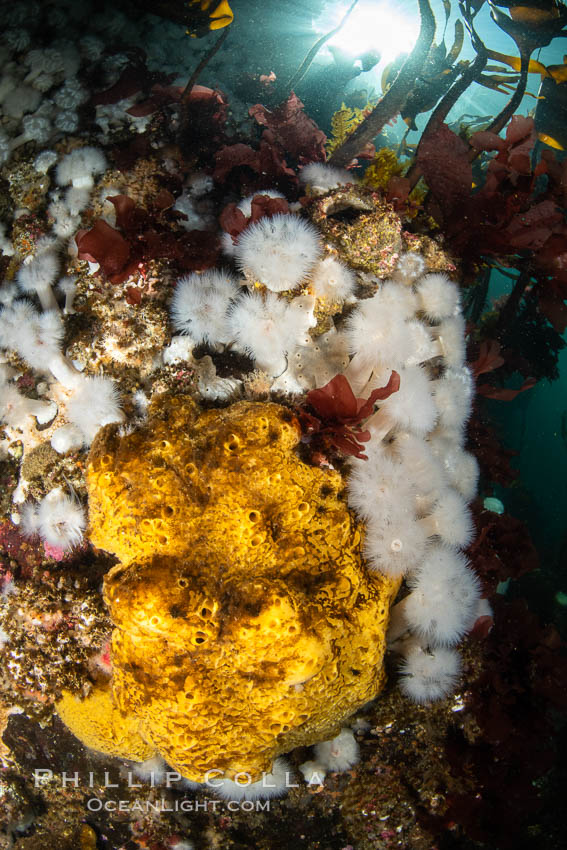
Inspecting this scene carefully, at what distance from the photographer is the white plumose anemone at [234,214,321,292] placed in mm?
2621

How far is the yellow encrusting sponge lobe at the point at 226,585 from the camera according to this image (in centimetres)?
211

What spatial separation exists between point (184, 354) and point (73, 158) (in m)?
2.04

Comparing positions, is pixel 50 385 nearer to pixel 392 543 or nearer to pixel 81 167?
pixel 81 167

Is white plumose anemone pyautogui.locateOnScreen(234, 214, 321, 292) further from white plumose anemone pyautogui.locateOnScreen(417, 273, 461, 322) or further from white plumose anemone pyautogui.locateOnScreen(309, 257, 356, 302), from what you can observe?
white plumose anemone pyautogui.locateOnScreen(417, 273, 461, 322)

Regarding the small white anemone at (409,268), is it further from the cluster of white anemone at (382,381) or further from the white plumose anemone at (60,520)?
the white plumose anemone at (60,520)

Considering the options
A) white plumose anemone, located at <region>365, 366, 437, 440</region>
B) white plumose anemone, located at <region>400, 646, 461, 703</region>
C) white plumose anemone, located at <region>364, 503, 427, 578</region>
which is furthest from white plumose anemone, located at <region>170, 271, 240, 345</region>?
white plumose anemone, located at <region>400, 646, 461, 703</region>

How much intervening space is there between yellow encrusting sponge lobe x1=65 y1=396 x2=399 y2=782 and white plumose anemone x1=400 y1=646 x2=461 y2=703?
63cm

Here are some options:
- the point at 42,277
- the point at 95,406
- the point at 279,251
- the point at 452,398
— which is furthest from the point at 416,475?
the point at 42,277

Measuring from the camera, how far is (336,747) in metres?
3.25

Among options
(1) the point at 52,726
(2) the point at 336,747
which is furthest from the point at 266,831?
(1) the point at 52,726

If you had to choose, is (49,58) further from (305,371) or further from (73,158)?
(305,371)

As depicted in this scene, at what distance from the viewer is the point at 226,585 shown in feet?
7.27

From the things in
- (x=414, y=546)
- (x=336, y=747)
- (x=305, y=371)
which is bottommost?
(x=336, y=747)

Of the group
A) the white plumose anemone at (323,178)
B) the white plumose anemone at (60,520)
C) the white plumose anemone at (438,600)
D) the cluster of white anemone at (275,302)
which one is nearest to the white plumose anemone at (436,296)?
the cluster of white anemone at (275,302)
